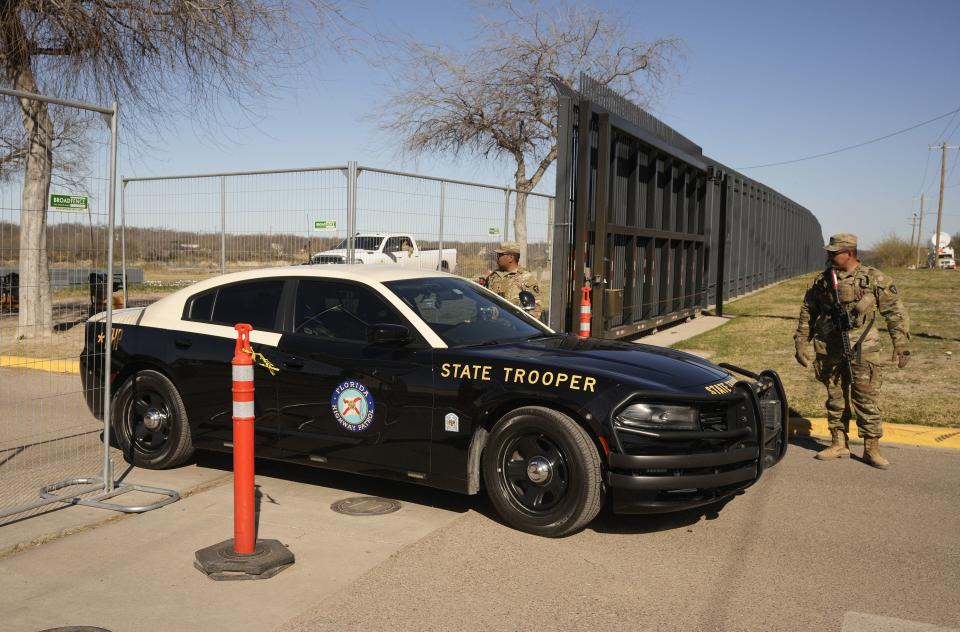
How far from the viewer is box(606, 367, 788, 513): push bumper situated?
15.6 feet

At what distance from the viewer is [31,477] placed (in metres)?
6.23

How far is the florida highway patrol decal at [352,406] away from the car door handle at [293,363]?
0.33 m

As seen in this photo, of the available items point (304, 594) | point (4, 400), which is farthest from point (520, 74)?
point (304, 594)

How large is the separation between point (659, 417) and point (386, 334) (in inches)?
66.4

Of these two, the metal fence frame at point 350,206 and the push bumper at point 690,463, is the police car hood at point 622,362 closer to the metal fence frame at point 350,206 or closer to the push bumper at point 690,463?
the push bumper at point 690,463

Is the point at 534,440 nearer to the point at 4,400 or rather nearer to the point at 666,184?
the point at 4,400

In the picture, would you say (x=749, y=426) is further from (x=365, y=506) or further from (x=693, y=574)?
(x=365, y=506)

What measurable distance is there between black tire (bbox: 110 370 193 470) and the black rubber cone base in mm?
1845

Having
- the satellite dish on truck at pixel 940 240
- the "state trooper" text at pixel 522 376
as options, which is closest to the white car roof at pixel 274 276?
the "state trooper" text at pixel 522 376

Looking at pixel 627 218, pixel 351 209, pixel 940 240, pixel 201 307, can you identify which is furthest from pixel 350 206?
pixel 940 240

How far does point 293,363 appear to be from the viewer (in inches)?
227

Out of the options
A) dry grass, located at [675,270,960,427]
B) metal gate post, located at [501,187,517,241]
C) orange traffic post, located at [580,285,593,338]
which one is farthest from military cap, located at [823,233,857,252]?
metal gate post, located at [501,187,517,241]

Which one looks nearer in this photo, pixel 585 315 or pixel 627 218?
pixel 585 315

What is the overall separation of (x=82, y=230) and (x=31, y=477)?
1.88 meters
